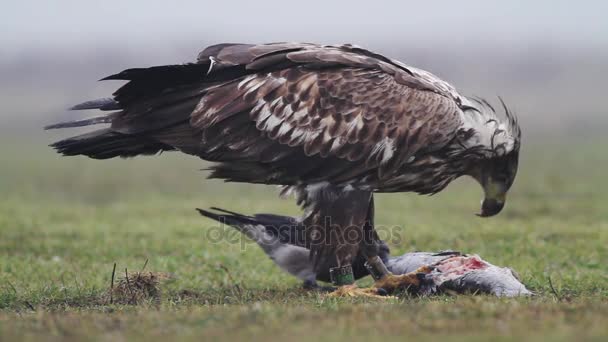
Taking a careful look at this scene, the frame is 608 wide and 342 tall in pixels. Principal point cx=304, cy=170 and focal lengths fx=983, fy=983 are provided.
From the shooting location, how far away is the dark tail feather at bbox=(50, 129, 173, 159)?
8.30 metres

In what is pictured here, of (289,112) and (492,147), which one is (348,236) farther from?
(492,147)

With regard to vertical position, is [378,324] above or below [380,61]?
below

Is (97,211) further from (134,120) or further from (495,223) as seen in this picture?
(134,120)

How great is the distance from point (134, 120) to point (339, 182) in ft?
5.89

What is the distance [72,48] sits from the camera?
150000 mm

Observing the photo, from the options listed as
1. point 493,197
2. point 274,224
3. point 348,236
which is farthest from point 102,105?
point 493,197

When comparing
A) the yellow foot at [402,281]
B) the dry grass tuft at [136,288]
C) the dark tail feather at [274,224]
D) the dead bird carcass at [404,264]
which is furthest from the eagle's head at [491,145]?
the dry grass tuft at [136,288]

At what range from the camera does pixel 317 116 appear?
320 inches

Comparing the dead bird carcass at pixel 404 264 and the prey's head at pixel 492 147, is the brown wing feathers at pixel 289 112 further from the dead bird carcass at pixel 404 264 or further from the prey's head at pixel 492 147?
the dead bird carcass at pixel 404 264

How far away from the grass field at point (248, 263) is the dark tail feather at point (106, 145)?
122 cm

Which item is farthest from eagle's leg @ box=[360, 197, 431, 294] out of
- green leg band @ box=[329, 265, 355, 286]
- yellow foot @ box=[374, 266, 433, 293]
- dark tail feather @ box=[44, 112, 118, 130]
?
dark tail feather @ box=[44, 112, 118, 130]

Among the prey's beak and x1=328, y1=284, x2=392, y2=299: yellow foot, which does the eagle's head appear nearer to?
the prey's beak

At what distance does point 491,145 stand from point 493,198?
862 mm

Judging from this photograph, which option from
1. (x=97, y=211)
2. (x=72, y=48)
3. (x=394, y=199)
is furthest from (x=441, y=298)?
(x=72, y=48)
